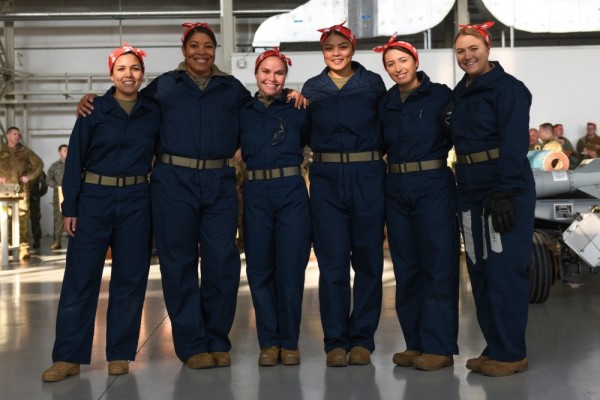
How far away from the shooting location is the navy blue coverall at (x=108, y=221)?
4.61 meters

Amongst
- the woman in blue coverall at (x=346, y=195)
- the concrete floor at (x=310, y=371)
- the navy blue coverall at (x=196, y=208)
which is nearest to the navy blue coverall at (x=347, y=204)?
the woman in blue coverall at (x=346, y=195)

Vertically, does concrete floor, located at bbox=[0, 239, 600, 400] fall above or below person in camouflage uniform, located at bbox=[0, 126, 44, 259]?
below

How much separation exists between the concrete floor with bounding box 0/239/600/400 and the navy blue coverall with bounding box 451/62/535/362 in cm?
32

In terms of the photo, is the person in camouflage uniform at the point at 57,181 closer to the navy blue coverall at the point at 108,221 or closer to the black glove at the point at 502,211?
the navy blue coverall at the point at 108,221

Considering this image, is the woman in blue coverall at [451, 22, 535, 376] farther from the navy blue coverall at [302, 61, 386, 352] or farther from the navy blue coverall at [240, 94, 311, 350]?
the navy blue coverall at [240, 94, 311, 350]

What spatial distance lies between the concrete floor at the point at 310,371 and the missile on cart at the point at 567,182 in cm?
99

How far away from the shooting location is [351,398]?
13.4 feet

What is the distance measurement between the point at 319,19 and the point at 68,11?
6928 mm

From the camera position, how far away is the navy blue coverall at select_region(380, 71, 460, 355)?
15.2 ft

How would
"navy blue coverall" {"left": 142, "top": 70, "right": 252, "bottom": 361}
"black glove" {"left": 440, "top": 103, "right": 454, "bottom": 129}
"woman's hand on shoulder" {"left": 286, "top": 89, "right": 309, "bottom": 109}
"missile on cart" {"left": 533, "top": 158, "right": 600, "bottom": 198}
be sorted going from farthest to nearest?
1. "missile on cart" {"left": 533, "top": 158, "right": 600, "bottom": 198}
2. "woman's hand on shoulder" {"left": 286, "top": 89, "right": 309, "bottom": 109}
3. "navy blue coverall" {"left": 142, "top": 70, "right": 252, "bottom": 361}
4. "black glove" {"left": 440, "top": 103, "right": 454, "bottom": 129}

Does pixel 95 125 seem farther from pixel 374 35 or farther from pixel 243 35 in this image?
pixel 243 35

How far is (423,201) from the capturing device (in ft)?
15.2

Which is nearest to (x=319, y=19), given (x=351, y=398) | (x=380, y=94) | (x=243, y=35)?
(x=243, y=35)

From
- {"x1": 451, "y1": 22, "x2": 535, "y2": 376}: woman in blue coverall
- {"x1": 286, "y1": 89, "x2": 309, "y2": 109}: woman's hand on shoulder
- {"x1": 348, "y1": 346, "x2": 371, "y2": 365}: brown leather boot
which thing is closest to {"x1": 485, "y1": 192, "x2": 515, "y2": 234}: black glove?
{"x1": 451, "y1": 22, "x2": 535, "y2": 376}: woman in blue coverall
